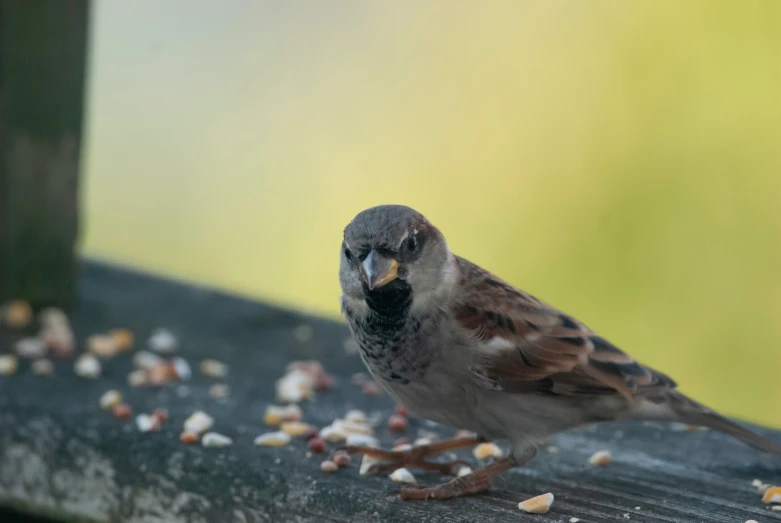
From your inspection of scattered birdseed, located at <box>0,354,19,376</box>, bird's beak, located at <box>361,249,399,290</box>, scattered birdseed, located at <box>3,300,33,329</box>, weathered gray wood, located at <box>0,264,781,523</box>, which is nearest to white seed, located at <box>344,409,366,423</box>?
weathered gray wood, located at <box>0,264,781,523</box>

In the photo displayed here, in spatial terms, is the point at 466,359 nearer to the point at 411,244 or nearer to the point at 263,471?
the point at 411,244

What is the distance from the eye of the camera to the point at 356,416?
278 centimetres

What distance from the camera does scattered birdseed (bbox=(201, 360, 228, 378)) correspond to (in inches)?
123

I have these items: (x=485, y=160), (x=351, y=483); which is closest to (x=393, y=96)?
(x=485, y=160)

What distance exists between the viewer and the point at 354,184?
489 cm

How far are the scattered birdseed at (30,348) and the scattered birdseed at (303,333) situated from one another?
0.81 m

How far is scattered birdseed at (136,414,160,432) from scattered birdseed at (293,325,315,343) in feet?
2.82

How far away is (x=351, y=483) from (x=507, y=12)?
3486 millimetres

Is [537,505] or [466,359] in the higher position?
[466,359]

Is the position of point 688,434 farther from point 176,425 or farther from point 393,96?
point 393,96

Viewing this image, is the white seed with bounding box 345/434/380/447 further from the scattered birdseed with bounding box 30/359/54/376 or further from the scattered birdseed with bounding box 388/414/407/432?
the scattered birdseed with bounding box 30/359/54/376

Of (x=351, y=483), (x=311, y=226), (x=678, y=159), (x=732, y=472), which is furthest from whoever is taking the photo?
(x=311, y=226)

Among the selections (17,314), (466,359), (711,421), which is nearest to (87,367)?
(17,314)

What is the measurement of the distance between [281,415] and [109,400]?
475 mm
